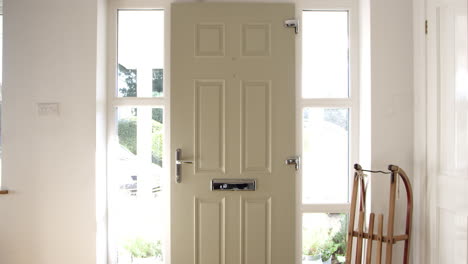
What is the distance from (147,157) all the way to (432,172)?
1.90 metres

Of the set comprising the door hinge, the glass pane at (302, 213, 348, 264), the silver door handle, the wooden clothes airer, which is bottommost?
the glass pane at (302, 213, 348, 264)

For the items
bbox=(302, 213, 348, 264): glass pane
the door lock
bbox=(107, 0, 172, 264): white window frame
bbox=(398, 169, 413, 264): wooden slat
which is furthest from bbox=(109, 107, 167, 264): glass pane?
bbox=(398, 169, 413, 264): wooden slat

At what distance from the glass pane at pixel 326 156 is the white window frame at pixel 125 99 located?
1020mm

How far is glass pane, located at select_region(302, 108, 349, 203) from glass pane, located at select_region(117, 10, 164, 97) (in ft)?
3.80

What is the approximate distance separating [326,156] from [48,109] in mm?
1987

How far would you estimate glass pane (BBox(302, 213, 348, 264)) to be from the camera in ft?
7.63

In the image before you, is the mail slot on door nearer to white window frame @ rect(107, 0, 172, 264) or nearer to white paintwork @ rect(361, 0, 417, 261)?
white window frame @ rect(107, 0, 172, 264)

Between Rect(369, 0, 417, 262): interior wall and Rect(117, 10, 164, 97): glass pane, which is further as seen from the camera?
Rect(117, 10, 164, 97): glass pane

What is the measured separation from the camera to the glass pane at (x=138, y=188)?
2.33m

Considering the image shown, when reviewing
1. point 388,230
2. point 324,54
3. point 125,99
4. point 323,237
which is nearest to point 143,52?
point 125,99

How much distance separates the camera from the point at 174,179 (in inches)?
88.0

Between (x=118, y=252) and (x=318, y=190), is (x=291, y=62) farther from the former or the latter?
→ (x=118, y=252)

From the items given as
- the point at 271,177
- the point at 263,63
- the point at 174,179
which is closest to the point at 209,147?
the point at 174,179

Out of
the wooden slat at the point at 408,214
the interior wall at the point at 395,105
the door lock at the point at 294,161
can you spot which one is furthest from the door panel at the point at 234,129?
the wooden slat at the point at 408,214
